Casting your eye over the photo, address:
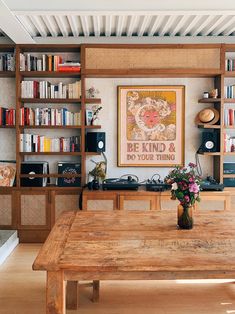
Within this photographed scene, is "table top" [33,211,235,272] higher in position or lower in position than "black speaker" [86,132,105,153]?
lower

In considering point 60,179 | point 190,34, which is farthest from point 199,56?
point 60,179

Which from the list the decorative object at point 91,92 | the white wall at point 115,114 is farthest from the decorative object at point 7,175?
the decorative object at point 91,92

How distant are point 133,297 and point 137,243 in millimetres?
1134

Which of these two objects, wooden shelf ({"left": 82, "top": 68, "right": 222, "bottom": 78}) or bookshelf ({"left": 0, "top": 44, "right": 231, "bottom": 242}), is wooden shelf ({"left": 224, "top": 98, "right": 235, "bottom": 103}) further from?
wooden shelf ({"left": 82, "top": 68, "right": 222, "bottom": 78})

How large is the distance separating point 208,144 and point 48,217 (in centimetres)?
228

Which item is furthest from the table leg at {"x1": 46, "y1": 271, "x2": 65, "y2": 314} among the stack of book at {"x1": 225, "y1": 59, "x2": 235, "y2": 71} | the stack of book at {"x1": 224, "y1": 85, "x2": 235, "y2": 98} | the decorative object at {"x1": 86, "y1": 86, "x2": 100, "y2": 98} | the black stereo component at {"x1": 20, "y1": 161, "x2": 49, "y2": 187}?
the stack of book at {"x1": 225, "y1": 59, "x2": 235, "y2": 71}

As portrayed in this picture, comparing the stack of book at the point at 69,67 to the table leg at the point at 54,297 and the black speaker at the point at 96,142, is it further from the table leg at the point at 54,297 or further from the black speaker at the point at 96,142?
the table leg at the point at 54,297

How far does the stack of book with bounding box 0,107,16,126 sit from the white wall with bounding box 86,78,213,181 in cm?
106

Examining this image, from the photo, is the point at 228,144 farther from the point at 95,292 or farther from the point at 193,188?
the point at 95,292

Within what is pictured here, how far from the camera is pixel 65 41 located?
5695 millimetres

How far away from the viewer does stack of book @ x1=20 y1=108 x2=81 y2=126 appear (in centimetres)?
554

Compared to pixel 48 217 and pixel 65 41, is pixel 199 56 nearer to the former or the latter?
pixel 65 41

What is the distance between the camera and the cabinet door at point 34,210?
5.53 metres

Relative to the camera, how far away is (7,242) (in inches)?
197
